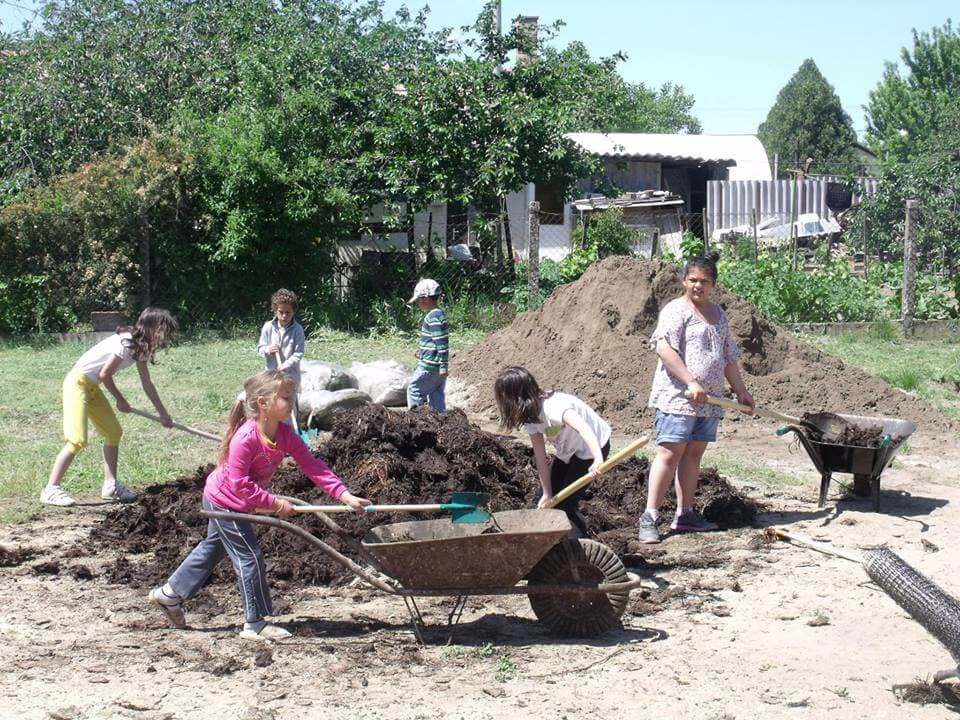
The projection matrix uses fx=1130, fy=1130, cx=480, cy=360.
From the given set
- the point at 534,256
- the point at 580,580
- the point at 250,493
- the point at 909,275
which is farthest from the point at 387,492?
the point at 909,275

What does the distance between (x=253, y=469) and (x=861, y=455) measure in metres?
4.30

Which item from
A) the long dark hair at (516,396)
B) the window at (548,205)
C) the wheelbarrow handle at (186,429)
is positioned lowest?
the wheelbarrow handle at (186,429)

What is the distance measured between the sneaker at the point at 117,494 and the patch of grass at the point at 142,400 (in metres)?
0.29

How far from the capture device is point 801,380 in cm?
1127

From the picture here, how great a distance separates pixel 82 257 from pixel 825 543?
12.5 meters

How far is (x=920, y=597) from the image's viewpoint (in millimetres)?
4480

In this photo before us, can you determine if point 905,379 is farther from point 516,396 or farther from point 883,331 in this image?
point 516,396

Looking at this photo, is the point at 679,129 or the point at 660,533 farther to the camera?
the point at 679,129

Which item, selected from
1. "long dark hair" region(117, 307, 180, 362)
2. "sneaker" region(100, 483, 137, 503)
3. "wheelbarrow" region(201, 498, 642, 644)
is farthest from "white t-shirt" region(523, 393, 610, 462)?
"sneaker" region(100, 483, 137, 503)

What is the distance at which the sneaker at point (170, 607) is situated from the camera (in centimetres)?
540

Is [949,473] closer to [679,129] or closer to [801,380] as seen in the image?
[801,380]

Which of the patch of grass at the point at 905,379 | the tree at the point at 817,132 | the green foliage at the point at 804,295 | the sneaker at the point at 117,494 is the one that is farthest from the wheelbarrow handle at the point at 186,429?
the tree at the point at 817,132

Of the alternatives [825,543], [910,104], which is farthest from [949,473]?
[910,104]

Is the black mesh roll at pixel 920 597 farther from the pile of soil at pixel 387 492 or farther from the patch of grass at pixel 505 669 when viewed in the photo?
the pile of soil at pixel 387 492
